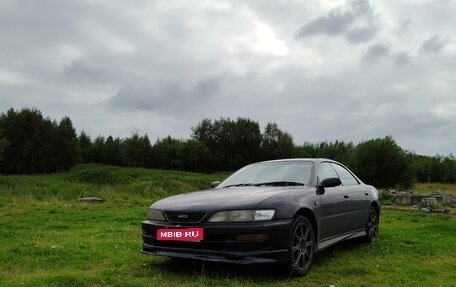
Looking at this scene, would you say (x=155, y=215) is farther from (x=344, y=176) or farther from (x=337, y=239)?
(x=344, y=176)

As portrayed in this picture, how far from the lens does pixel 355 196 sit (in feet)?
22.8

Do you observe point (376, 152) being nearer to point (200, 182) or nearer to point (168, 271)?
point (200, 182)

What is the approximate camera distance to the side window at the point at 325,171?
248 inches

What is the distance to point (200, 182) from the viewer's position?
Result: 136 feet

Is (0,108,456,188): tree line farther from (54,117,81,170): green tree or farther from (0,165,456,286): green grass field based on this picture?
(0,165,456,286): green grass field

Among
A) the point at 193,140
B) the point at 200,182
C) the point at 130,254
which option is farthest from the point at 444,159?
the point at 130,254

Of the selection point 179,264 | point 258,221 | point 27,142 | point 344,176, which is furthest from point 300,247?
point 27,142

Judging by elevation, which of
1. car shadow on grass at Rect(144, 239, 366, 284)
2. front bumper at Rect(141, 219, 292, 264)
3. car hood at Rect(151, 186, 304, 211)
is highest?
car hood at Rect(151, 186, 304, 211)

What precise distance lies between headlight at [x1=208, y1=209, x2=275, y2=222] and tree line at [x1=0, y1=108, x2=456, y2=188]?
144ft

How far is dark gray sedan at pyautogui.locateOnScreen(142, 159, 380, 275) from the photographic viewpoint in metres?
4.72

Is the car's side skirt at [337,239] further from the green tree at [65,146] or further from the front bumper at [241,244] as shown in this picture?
the green tree at [65,146]

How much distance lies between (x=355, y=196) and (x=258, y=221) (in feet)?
8.89

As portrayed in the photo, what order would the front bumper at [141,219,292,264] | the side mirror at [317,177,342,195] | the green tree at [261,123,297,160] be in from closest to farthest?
the front bumper at [141,219,292,264] → the side mirror at [317,177,342,195] → the green tree at [261,123,297,160]

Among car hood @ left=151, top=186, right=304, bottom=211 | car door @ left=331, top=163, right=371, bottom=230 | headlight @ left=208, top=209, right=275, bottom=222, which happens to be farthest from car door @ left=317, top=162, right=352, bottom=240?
headlight @ left=208, top=209, right=275, bottom=222
